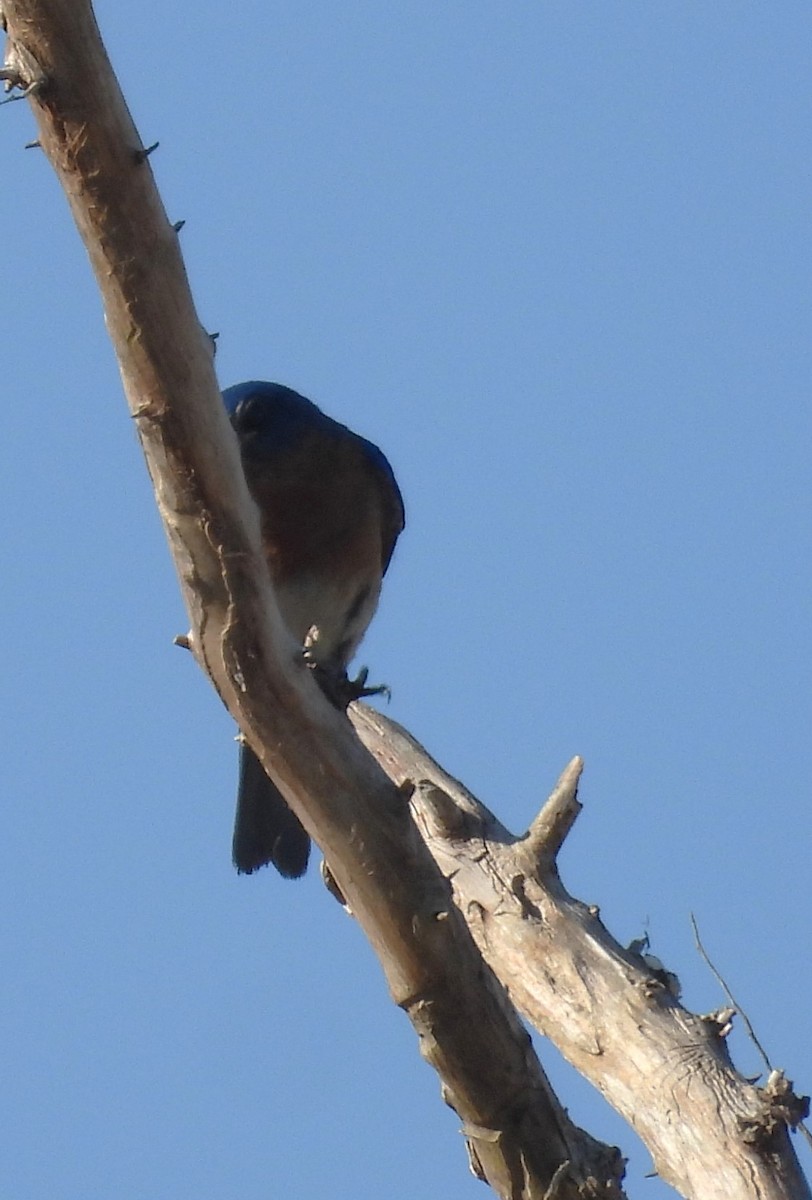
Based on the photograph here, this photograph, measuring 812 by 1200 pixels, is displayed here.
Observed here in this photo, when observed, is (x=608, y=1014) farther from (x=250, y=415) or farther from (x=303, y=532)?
(x=250, y=415)

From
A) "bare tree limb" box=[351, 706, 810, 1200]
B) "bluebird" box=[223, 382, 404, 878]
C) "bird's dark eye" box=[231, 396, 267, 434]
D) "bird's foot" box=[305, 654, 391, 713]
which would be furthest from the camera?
"bird's dark eye" box=[231, 396, 267, 434]

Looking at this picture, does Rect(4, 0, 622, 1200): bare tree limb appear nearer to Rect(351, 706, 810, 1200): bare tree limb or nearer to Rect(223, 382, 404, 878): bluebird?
Rect(351, 706, 810, 1200): bare tree limb

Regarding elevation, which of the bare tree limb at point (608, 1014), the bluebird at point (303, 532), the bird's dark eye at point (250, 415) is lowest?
the bare tree limb at point (608, 1014)

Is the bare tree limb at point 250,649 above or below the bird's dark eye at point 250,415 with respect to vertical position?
below

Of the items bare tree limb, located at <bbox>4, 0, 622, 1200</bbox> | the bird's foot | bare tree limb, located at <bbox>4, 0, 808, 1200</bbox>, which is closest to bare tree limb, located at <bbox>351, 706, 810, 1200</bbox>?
bare tree limb, located at <bbox>4, 0, 808, 1200</bbox>

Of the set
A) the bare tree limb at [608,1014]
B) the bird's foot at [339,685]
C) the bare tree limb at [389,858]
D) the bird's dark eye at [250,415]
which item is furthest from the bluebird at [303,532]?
the bird's foot at [339,685]

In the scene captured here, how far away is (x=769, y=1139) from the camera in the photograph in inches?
193

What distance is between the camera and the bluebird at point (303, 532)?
245 inches

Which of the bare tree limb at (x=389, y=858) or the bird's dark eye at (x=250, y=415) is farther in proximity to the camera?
the bird's dark eye at (x=250, y=415)

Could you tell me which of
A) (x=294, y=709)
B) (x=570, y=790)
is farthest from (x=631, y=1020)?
(x=294, y=709)

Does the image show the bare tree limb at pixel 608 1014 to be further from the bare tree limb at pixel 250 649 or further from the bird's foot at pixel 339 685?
the bird's foot at pixel 339 685

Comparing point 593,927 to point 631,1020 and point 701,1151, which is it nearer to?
point 631,1020

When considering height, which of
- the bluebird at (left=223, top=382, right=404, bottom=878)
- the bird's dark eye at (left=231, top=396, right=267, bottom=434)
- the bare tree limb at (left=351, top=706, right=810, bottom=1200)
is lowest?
the bare tree limb at (left=351, top=706, right=810, bottom=1200)

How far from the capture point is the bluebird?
20.4ft
